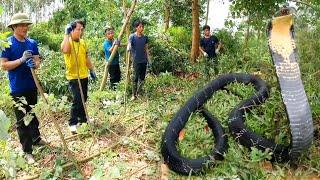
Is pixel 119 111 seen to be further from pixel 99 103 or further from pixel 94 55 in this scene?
pixel 94 55

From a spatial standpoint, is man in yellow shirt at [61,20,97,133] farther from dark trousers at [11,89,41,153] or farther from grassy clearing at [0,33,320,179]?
dark trousers at [11,89,41,153]

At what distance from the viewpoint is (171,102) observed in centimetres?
671

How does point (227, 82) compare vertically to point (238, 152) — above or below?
above

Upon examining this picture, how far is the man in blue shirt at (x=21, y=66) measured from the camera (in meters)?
4.41

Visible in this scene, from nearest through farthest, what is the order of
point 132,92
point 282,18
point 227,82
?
point 282,18 < point 227,82 < point 132,92

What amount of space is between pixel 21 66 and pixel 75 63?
34.4 inches

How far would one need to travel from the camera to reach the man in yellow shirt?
516 cm

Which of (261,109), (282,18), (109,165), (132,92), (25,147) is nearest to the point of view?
(282,18)

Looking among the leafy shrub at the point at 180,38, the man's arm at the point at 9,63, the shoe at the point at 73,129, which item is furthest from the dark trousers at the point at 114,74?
the leafy shrub at the point at 180,38

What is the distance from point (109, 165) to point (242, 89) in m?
2.82

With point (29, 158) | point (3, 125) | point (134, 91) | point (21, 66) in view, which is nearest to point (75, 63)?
point (21, 66)

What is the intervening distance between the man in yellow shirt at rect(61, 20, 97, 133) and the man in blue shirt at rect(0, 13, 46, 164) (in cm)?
53

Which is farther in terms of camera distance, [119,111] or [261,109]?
[119,111]

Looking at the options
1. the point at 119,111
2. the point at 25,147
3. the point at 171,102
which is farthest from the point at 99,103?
the point at 25,147
